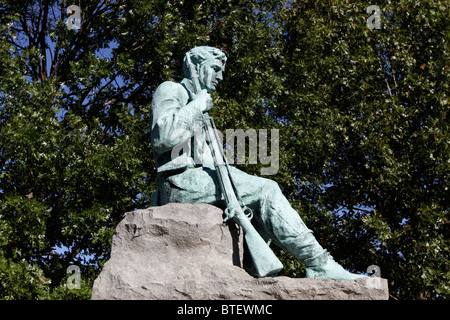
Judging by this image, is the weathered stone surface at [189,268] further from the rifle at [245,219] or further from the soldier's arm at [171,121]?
the soldier's arm at [171,121]

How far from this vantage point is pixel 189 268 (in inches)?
155

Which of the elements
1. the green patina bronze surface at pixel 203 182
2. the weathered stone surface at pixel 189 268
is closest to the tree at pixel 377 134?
the green patina bronze surface at pixel 203 182

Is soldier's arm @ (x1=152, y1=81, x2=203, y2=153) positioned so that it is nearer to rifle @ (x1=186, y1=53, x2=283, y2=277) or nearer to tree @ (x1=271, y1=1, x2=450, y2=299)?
rifle @ (x1=186, y1=53, x2=283, y2=277)

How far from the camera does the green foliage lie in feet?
32.1

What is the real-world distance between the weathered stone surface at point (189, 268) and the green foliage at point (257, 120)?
5.09 metres

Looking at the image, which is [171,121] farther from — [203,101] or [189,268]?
[189,268]

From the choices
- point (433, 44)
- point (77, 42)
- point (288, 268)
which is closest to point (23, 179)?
point (77, 42)

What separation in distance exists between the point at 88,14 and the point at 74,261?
519 cm

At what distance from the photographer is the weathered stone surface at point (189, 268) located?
369cm

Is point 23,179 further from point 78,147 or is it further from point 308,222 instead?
point 308,222

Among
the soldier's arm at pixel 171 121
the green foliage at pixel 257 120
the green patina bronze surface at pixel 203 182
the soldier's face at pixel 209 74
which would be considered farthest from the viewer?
the green foliage at pixel 257 120

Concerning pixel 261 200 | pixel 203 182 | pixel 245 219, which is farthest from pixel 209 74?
pixel 245 219

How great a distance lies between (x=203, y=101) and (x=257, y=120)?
6969 mm

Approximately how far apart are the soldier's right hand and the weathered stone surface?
88 centimetres
